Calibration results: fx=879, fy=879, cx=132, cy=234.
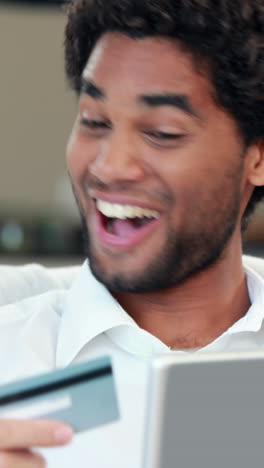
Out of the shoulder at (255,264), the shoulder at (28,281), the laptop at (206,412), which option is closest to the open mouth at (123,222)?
the shoulder at (28,281)

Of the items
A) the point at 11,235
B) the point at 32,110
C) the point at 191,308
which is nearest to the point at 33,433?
the point at 191,308

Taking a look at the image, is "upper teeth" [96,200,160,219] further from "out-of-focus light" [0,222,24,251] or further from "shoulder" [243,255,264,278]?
"out-of-focus light" [0,222,24,251]

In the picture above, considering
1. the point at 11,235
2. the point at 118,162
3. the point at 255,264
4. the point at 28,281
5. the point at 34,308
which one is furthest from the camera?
the point at 11,235

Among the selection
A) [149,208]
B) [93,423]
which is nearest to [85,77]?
[149,208]

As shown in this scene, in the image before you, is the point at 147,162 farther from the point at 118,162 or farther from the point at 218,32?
the point at 218,32

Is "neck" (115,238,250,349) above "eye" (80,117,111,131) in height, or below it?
below

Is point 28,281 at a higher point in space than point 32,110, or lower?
higher

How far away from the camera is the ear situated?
126 centimetres

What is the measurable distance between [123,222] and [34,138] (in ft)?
7.53

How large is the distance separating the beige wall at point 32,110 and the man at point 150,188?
2149 mm

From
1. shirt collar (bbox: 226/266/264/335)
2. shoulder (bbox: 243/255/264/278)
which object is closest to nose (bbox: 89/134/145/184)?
shirt collar (bbox: 226/266/264/335)

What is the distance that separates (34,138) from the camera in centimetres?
341

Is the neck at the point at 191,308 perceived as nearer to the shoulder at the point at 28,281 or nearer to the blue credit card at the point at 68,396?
the shoulder at the point at 28,281

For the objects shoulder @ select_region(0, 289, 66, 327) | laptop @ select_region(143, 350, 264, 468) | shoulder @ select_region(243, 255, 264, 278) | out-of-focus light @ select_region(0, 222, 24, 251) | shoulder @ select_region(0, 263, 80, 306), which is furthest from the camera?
out-of-focus light @ select_region(0, 222, 24, 251)
